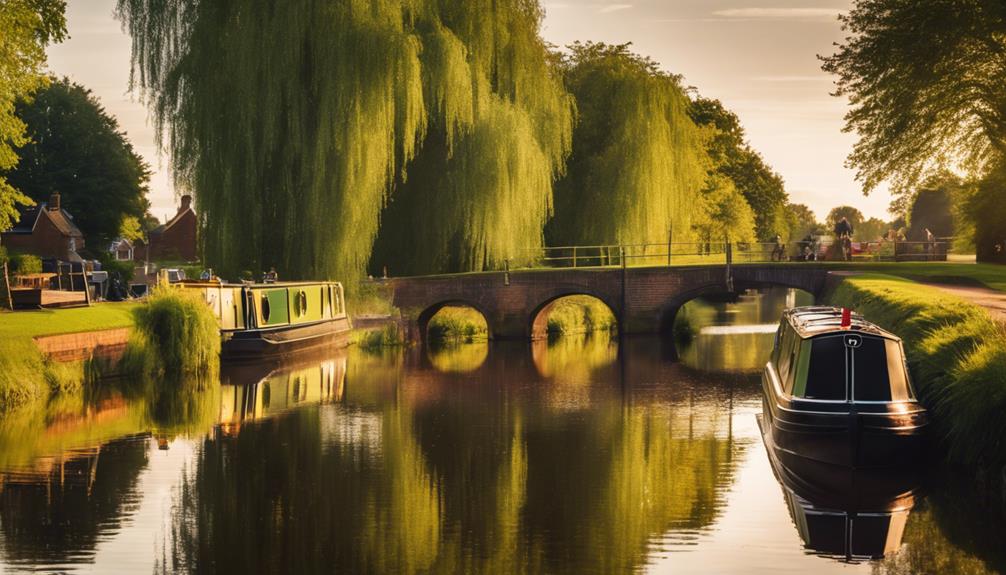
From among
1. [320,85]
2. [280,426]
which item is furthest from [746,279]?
[280,426]

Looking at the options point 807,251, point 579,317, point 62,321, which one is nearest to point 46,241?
point 579,317

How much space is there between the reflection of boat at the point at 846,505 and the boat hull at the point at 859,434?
0.18m

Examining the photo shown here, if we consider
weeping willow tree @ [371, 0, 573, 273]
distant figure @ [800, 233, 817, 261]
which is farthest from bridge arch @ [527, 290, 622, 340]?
distant figure @ [800, 233, 817, 261]

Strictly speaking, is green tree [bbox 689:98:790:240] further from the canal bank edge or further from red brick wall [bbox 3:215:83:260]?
the canal bank edge

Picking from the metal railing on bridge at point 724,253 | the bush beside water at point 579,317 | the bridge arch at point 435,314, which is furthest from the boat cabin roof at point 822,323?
the bush beside water at point 579,317

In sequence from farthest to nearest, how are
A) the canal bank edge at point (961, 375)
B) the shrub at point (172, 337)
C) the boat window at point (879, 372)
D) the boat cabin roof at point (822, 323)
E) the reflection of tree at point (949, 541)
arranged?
1. the shrub at point (172, 337)
2. the boat cabin roof at point (822, 323)
3. the boat window at point (879, 372)
4. the canal bank edge at point (961, 375)
5. the reflection of tree at point (949, 541)

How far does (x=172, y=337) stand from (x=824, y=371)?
57.0ft

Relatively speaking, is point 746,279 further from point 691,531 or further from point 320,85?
point 691,531

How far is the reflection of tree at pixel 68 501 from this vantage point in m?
14.0

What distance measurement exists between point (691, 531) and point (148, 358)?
17.9 metres

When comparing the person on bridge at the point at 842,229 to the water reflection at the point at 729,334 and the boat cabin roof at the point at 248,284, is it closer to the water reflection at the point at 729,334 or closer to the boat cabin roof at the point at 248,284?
the water reflection at the point at 729,334

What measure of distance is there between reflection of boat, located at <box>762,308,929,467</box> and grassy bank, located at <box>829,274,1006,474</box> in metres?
0.58

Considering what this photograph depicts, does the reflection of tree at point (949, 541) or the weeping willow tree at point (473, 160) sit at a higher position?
the weeping willow tree at point (473, 160)

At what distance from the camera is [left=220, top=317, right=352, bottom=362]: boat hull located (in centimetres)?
3422
